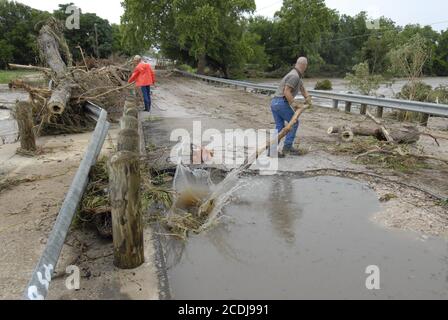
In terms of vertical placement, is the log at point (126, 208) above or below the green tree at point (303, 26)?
below

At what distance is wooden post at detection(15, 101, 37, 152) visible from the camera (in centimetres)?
801

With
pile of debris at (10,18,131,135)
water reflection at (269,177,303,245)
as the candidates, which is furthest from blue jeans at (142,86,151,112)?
water reflection at (269,177,303,245)

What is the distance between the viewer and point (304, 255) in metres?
3.84

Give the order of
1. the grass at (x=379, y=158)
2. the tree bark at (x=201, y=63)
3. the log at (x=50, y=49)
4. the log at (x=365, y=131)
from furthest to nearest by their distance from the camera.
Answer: the tree bark at (x=201, y=63) < the log at (x=50, y=49) < the log at (x=365, y=131) < the grass at (x=379, y=158)

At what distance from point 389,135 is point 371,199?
10.8ft

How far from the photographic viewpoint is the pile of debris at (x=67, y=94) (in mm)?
9211

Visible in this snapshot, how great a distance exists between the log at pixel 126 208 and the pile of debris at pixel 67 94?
5.98 meters

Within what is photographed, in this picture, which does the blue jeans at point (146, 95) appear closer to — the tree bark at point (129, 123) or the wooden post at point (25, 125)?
the wooden post at point (25, 125)

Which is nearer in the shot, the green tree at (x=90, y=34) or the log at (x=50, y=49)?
the log at (x=50, y=49)

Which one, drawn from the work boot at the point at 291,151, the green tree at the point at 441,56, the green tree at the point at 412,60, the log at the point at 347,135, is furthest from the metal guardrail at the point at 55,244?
the green tree at the point at 441,56

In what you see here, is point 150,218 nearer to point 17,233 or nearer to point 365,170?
point 17,233

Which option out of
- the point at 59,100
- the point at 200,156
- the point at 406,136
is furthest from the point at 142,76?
the point at 406,136

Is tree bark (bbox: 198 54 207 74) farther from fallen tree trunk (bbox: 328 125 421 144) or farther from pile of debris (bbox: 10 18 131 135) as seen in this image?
fallen tree trunk (bbox: 328 125 421 144)
